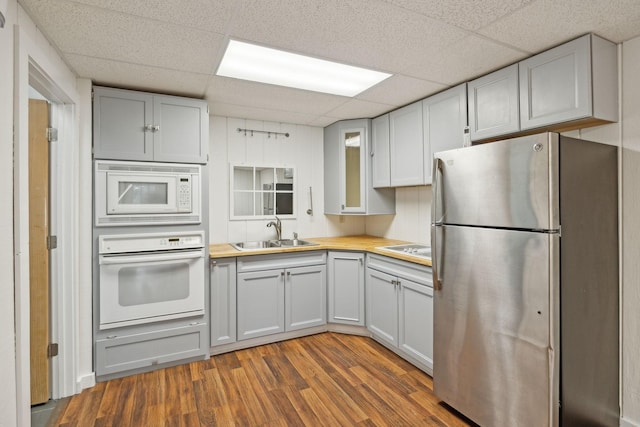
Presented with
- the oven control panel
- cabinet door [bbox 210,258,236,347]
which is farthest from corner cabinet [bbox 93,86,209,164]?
cabinet door [bbox 210,258,236,347]

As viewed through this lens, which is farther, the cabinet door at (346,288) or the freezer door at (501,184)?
the cabinet door at (346,288)

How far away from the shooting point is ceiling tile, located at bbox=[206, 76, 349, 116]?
102 inches

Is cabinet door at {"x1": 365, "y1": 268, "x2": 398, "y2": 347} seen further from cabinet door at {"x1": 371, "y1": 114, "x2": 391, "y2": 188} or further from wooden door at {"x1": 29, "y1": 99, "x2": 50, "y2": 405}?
wooden door at {"x1": 29, "y1": 99, "x2": 50, "y2": 405}

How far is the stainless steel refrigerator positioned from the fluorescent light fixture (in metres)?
0.97

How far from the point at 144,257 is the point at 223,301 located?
0.75 meters

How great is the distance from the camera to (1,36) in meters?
1.34

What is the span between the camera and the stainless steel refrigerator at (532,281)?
1.61 meters

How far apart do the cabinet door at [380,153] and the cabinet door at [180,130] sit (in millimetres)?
1708

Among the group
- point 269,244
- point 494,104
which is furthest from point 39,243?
point 494,104

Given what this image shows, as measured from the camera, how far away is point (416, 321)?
260cm

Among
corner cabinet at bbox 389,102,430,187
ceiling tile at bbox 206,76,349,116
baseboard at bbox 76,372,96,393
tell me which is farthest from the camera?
corner cabinet at bbox 389,102,430,187

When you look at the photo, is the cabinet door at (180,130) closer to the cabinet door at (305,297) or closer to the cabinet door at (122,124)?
the cabinet door at (122,124)

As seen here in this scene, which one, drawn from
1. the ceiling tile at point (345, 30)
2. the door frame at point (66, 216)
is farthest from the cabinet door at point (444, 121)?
the door frame at point (66, 216)

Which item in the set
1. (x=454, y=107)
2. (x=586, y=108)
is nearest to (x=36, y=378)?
(x=454, y=107)
